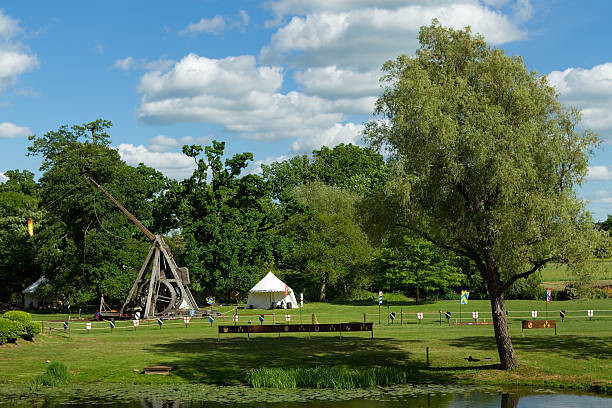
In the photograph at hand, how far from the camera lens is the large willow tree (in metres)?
22.0

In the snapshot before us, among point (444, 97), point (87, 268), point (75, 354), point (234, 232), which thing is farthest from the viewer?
point (234, 232)

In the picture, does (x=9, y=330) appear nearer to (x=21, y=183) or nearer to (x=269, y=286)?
(x=269, y=286)

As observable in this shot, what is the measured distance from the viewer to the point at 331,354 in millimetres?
28344

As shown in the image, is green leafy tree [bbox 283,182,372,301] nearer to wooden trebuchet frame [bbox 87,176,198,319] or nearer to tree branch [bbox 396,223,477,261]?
wooden trebuchet frame [bbox 87,176,198,319]

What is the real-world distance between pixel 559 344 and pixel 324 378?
12054 mm

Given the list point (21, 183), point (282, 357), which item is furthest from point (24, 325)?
point (21, 183)

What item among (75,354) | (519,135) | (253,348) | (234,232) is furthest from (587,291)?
(234,232)

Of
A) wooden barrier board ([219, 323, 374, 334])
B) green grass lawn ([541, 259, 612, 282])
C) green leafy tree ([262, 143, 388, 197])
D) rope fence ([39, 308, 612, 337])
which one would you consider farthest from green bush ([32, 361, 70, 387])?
green leafy tree ([262, 143, 388, 197])

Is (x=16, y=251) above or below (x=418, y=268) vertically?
above

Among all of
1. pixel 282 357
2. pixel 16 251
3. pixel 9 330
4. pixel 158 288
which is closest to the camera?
pixel 282 357

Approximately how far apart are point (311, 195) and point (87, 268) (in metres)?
34.9

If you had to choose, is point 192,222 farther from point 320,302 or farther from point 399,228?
point 399,228

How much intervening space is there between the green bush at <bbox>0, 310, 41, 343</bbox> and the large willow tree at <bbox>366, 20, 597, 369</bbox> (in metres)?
18.6

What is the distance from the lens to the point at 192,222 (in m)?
61.8
